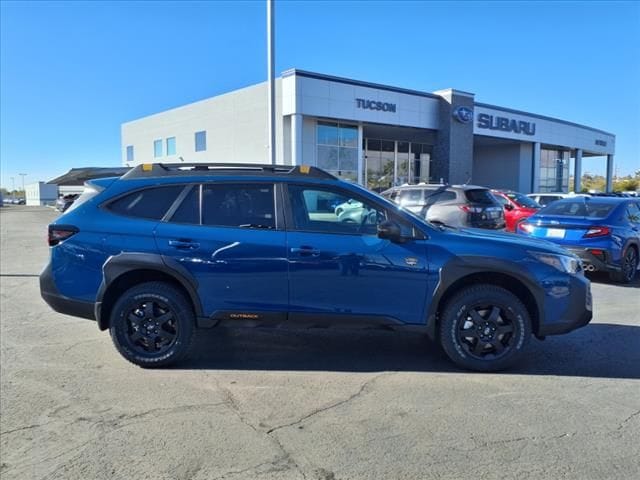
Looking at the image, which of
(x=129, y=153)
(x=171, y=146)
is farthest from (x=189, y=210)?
(x=129, y=153)

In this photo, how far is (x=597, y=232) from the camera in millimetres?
8805

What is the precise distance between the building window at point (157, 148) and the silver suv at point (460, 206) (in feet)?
101

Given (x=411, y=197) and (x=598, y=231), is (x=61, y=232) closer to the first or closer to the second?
(x=598, y=231)

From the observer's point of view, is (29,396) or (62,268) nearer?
(29,396)

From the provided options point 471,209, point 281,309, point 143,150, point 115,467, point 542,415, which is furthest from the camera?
point 143,150

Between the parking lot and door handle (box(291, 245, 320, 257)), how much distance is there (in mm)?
1097

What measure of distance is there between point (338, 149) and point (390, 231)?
2400 cm

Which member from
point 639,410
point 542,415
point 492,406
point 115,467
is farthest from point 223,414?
point 639,410

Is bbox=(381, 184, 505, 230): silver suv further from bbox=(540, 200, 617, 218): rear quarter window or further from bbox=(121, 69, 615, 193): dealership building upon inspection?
bbox=(121, 69, 615, 193): dealership building

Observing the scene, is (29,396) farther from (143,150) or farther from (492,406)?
(143,150)

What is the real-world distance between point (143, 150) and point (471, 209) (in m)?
36.3

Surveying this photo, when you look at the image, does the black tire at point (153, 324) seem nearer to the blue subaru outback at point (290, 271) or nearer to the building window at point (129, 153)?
the blue subaru outback at point (290, 271)

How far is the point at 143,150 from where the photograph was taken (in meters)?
42.7

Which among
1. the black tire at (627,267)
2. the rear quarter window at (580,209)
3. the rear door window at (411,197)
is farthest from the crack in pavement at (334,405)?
the rear door window at (411,197)
